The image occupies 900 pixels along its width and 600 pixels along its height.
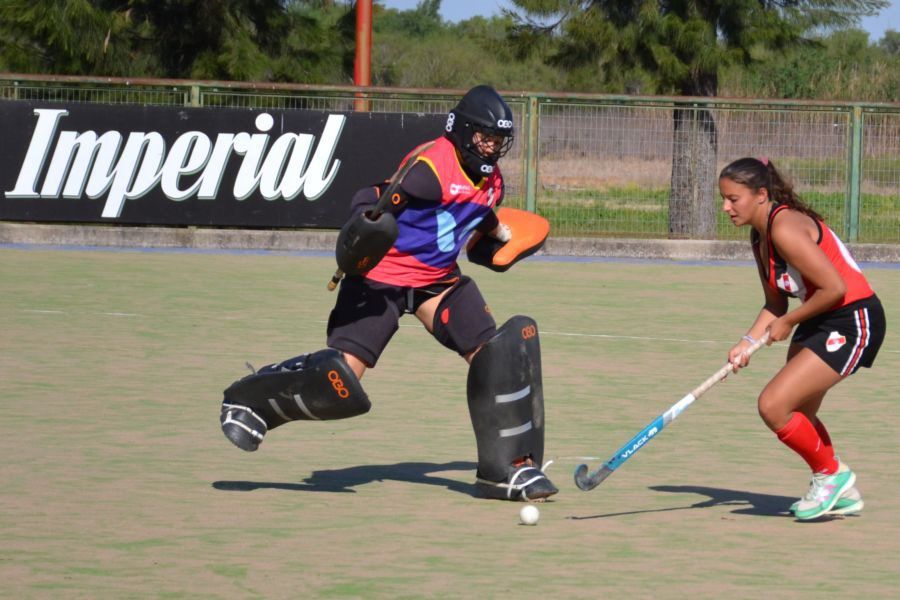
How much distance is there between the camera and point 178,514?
21.6ft

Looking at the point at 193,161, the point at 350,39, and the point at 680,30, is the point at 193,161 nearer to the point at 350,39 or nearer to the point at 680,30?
the point at 680,30

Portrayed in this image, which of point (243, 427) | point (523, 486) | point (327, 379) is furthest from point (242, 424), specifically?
point (523, 486)

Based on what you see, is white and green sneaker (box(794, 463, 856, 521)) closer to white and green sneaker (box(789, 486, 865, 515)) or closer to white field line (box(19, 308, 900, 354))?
white and green sneaker (box(789, 486, 865, 515))

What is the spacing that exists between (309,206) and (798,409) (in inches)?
557

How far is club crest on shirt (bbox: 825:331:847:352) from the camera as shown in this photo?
670 cm

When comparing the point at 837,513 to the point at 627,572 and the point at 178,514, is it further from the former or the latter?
the point at 178,514

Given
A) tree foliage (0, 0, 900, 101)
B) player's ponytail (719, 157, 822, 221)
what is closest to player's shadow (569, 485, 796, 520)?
player's ponytail (719, 157, 822, 221)

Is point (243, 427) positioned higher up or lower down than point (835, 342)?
lower down

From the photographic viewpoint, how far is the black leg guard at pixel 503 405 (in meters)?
7.14

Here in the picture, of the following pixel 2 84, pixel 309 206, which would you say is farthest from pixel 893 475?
pixel 2 84

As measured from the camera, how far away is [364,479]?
750 cm

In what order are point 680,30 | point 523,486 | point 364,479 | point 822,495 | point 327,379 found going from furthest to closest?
1. point 680,30
2. point 364,479
3. point 523,486
4. point 327,379
5. point 822,495

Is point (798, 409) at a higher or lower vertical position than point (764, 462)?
higher

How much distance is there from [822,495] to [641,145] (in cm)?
1411
